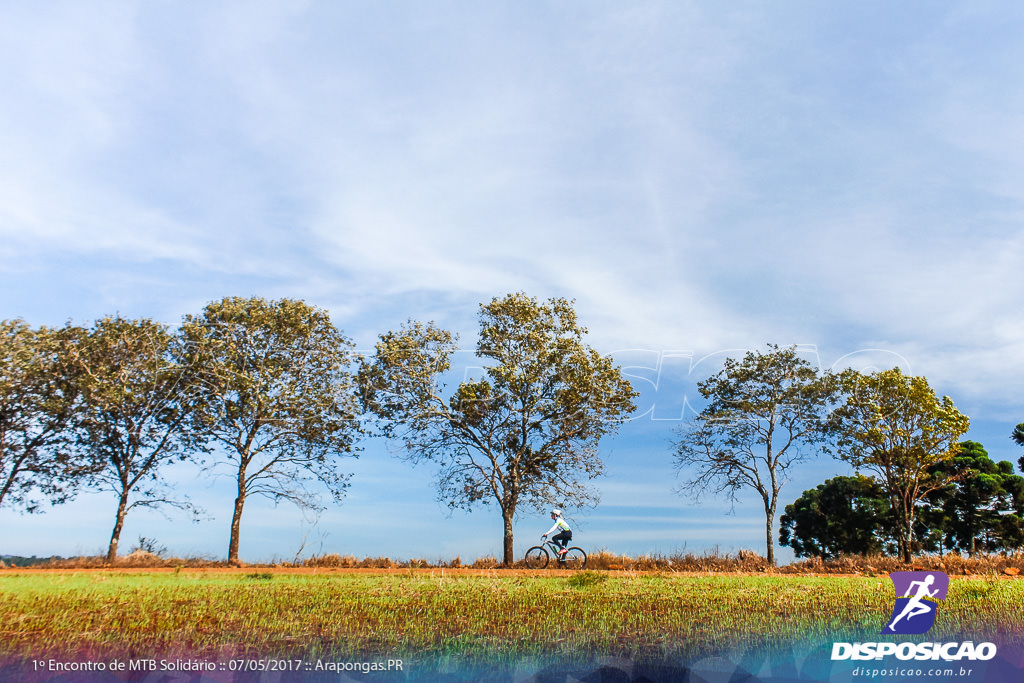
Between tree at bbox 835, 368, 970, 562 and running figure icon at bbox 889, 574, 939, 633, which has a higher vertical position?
tree at bbox 835, 368, 970, 562

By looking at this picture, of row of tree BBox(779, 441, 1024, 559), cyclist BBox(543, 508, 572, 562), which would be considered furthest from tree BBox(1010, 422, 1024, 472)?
cyclist BBox(543, 508, 572, 562)

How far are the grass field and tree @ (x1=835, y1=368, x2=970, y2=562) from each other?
26937 mm

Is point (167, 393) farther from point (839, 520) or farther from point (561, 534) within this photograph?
point (839, 520)

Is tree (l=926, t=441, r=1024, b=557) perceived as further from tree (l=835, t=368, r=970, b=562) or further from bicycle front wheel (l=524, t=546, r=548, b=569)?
bicycle front wheel (l=524, t=546, r=548, b=569)

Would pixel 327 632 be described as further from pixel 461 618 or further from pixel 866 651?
pixel 866 651

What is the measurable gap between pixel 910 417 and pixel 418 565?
85.5 ft

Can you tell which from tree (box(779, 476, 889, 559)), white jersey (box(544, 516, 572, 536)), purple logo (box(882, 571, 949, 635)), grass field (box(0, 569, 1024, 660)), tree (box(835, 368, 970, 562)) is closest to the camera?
grass field (box(0, 569, 1024, 660))

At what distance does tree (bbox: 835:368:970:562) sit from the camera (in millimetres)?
33438

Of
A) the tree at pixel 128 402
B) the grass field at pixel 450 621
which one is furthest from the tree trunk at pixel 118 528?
the grass field at pixel 450 621

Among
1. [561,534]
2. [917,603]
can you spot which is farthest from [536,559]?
[917,603]

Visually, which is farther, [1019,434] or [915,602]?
[1019,434]

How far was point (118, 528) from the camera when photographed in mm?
31172

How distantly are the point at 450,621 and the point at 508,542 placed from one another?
952 inches

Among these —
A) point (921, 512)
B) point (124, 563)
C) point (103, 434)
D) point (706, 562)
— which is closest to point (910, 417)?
point (921, 512)
